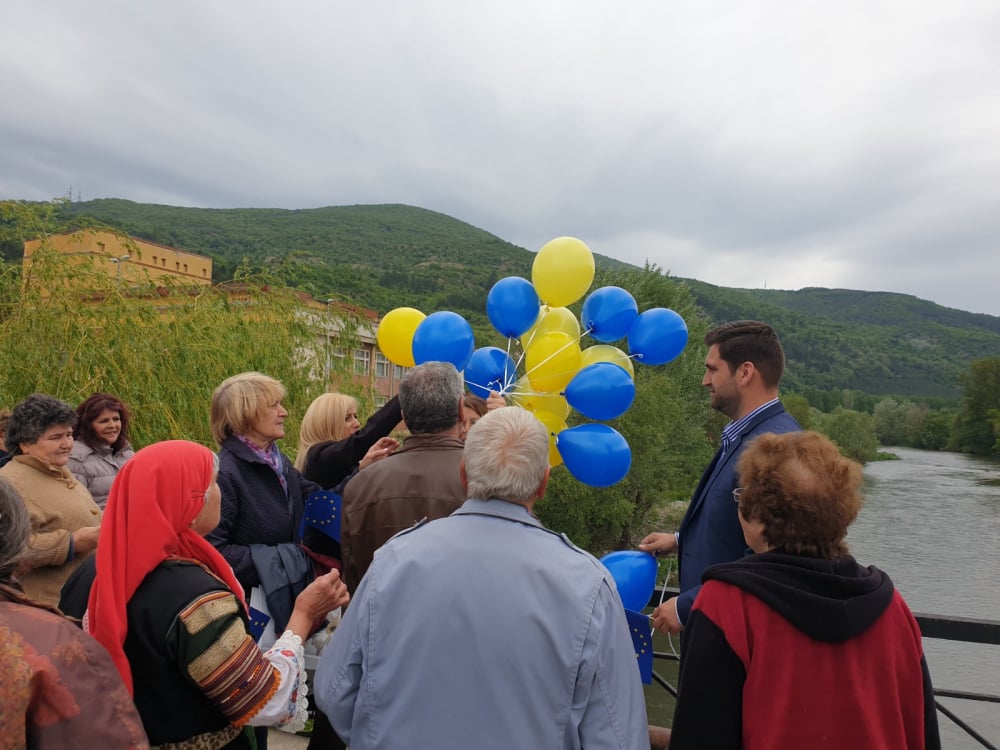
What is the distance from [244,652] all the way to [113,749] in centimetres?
35

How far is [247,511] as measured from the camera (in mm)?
2539

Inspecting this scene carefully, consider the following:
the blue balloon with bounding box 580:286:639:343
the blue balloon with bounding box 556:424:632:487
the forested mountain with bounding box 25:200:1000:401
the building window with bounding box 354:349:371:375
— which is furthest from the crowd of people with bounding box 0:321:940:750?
the forested mountain with bounding box 25:200:1000:401

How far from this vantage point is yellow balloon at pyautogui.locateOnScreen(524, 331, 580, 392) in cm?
388

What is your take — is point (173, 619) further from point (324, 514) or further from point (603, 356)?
point (603, 356)

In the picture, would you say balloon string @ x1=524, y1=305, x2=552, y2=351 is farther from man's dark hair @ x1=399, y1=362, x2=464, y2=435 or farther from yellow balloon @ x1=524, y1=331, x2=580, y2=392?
man's dark hair @ x1=399, y1=362, x2=464, y2=435

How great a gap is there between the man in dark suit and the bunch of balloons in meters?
1.05

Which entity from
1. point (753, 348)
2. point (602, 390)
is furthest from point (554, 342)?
point (753, 348)

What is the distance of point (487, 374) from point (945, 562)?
72.1 feet

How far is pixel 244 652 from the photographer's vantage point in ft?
5.21

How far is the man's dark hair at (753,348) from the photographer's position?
247cm

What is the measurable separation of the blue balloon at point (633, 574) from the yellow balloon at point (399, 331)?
1.90 m

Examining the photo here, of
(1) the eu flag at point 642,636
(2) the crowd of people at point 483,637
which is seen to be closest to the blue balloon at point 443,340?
(1) the eu flag at point 642,636

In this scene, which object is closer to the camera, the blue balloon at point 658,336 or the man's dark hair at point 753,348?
the man's dark hair at point 753,348

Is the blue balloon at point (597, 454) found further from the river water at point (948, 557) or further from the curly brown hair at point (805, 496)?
the river water at point (948, 557)
